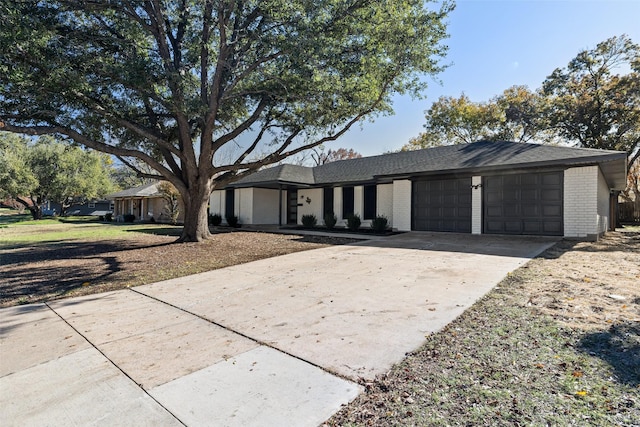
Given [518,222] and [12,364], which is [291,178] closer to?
[518,222]

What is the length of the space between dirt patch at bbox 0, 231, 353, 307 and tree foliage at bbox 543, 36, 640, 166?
20462mm

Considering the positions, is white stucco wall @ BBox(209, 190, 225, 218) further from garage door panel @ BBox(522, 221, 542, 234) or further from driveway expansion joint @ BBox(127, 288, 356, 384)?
driveway expansion joint @ BBox(127, 288, 356, 384)

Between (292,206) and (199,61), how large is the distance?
1117cm

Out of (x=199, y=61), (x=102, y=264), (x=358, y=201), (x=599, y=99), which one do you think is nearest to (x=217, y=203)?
(x=358, y=201)

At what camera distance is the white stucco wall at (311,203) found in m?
19.3

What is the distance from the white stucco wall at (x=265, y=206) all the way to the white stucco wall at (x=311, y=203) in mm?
1857

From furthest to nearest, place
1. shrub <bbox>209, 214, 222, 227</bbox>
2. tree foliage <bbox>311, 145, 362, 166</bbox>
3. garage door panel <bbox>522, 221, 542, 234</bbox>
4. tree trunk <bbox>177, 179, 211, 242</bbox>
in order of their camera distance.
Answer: tree foliage <bbox>311, 145, 362, 166</bbox> → shrub <bbox>209, 214, 222, 227</bbox> → garage door panel <bbox>522, 221, 542, 234</bbox> → tree trunk <bbox>177, 179, 211, 242</bbox>

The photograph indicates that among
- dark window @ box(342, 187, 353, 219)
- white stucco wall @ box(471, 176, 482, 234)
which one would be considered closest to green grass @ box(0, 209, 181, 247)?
dark window @ box(342, 187, 353, 219)

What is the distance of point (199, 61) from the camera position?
11391 millimetres

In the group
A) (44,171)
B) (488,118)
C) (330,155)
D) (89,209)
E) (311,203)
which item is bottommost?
(89,209)

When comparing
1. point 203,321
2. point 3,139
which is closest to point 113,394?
point 203,321

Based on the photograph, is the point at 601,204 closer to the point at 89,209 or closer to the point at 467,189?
the point at 467,189

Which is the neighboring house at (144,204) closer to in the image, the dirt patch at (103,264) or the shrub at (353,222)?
the shrub at (353,222)

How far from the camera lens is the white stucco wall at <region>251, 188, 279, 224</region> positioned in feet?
66.3
